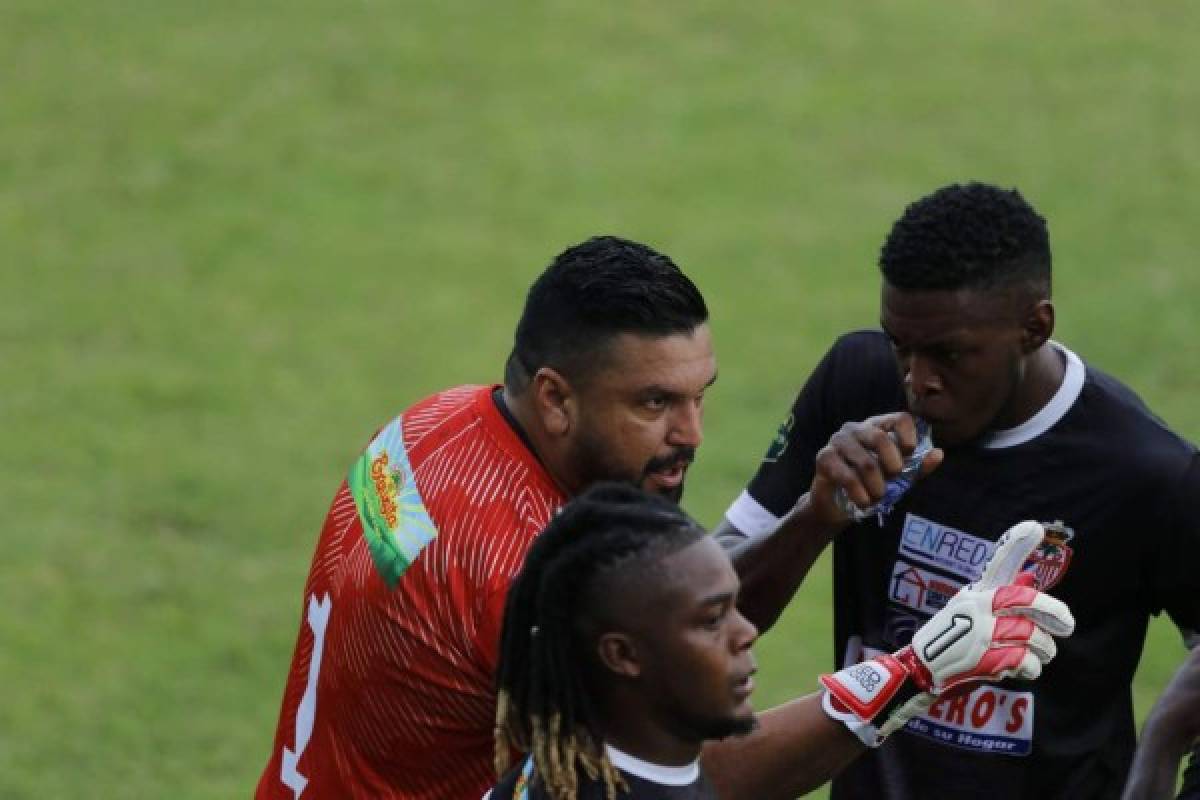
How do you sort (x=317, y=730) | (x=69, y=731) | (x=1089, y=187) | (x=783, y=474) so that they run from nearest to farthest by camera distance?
(x=317, y=730)
(x=783, y=474)
(x=69, y=731)
(x=1089, y=187)

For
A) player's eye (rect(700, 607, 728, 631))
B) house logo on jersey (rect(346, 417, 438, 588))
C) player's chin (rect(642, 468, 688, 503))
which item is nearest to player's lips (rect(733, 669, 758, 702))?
player's eye (rect(700, 607, 728, 631))

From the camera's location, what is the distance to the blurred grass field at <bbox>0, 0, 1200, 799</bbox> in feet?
30.9

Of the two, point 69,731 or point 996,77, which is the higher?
point 996,77

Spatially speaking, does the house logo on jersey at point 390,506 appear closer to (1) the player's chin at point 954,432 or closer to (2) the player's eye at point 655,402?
(2) the player's eye at point 655,402

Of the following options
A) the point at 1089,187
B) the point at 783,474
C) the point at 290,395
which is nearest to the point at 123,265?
the point at 290,395

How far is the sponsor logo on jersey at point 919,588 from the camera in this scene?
532 centimetres

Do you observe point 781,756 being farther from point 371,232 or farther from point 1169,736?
point 371,232

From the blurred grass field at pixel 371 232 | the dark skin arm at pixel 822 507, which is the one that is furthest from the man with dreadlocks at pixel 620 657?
the blurred grass field at pixel 371 232

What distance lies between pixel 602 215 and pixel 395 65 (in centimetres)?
262

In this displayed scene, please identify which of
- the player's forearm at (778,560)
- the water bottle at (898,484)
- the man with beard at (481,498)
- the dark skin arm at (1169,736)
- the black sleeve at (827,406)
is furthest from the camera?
the black sleeve at (827,406)

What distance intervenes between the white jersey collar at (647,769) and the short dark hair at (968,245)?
1417mm

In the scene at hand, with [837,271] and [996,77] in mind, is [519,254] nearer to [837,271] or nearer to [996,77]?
[837,271]

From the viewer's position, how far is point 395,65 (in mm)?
15102

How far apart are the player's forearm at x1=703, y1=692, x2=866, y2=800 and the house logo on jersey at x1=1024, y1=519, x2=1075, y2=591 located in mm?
848
